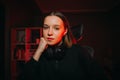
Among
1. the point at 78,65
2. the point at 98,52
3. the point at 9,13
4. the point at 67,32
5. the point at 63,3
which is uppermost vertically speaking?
the point at 63,3

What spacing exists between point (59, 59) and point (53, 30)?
20cm

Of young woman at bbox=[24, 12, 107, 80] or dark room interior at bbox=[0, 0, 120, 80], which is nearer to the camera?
young woman at bbox=[24, 12, 107, 80]

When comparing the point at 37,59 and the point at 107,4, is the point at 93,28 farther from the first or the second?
the point at 37,59

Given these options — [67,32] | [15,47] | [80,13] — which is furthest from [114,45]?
[67,32]

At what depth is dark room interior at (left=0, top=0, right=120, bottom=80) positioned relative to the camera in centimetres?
384

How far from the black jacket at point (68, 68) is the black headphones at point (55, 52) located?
22 millimetres

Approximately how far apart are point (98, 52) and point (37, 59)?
4290mm

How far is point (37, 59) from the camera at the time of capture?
1.48m

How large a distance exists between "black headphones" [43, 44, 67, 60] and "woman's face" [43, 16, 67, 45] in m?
0.06

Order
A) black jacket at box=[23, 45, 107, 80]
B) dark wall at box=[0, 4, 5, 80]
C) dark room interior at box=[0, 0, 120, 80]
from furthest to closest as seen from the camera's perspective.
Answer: dark room interior at box=[0, 0, 120, 80], dark wall at box=[0, 4, 5, 80], black jacket at box=[23, 45, 107, 80]

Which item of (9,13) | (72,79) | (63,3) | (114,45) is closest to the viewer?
(72,79)

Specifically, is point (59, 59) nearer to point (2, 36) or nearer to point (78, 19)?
point (2, 36)

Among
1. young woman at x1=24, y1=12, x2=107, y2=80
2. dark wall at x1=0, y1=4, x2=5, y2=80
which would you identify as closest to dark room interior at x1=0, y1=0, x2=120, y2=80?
dark wall at x1=0, y1=4, x2=5, y2=80

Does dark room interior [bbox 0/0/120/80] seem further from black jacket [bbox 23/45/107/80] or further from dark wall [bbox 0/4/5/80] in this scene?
black jacket [bbox 23/45/107/80]
